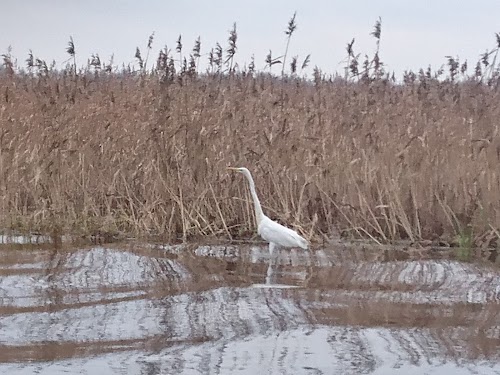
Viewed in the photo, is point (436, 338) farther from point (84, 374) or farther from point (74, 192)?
point (74, 192)

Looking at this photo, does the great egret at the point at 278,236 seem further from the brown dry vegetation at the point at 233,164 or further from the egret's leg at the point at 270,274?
the brown dry vegetation at the point at 233,164

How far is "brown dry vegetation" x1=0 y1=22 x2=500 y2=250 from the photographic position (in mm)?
8391

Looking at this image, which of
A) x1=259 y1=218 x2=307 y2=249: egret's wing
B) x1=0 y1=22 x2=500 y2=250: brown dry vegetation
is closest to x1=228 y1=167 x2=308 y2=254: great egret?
x1=259 y1=218 x2=307 y2=249: egret's wing

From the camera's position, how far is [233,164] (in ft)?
28.8

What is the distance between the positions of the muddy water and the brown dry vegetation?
517 millimetres

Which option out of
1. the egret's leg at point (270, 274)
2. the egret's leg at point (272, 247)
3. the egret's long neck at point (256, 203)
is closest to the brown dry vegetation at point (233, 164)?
the egret's long neck at point (256, 203)

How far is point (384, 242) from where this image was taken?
8289mm

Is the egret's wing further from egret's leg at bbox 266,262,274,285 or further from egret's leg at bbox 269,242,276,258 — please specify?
egret's leg at bbox 266,262,274,285

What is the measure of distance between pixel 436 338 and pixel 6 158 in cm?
531

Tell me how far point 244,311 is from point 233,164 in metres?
3.36

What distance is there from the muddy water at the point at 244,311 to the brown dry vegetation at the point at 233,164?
517mm

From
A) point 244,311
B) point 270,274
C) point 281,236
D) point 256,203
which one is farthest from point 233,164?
point 244,311

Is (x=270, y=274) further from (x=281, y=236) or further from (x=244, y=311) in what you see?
(x=244, y=311)

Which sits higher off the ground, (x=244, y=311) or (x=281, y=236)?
(x=281, y=236)
